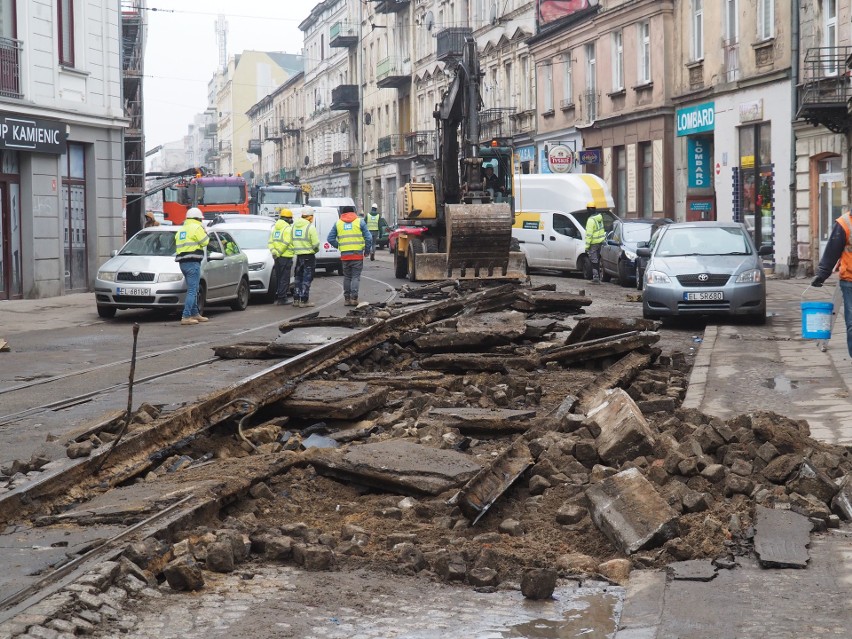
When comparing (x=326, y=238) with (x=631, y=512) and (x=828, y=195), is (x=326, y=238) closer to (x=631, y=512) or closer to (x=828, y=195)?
(x=828, y=195)

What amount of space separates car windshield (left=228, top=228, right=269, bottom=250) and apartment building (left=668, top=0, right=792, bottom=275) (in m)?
13.3

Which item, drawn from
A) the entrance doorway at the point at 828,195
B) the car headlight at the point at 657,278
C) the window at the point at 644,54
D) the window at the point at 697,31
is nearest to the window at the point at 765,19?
the window at the point at 697,31

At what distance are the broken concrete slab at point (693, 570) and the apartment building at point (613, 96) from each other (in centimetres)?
3209

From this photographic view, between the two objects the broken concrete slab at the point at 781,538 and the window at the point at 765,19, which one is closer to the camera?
the broken concrete slab at the point at 781,538

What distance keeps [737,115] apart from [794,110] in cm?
309

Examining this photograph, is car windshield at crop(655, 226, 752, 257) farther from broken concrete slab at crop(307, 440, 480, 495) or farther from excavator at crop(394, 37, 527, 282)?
broken concrete slab at crop(307, 440, 480, 495)

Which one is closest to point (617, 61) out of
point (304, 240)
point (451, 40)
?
point (451, 40)

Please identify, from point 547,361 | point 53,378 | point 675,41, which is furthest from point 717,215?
point 53,378

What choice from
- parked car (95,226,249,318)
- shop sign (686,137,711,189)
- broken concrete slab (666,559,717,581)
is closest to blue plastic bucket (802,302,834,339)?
broken concrete slab (666,559,717,581)

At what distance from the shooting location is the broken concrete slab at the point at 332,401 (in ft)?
30.2

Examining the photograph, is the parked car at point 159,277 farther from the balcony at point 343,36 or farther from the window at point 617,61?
the balcony at point 343,36

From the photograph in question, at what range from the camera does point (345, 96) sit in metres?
76.8

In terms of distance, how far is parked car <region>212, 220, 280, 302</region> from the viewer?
2375cm

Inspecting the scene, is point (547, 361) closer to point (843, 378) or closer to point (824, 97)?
point (843, 378)
